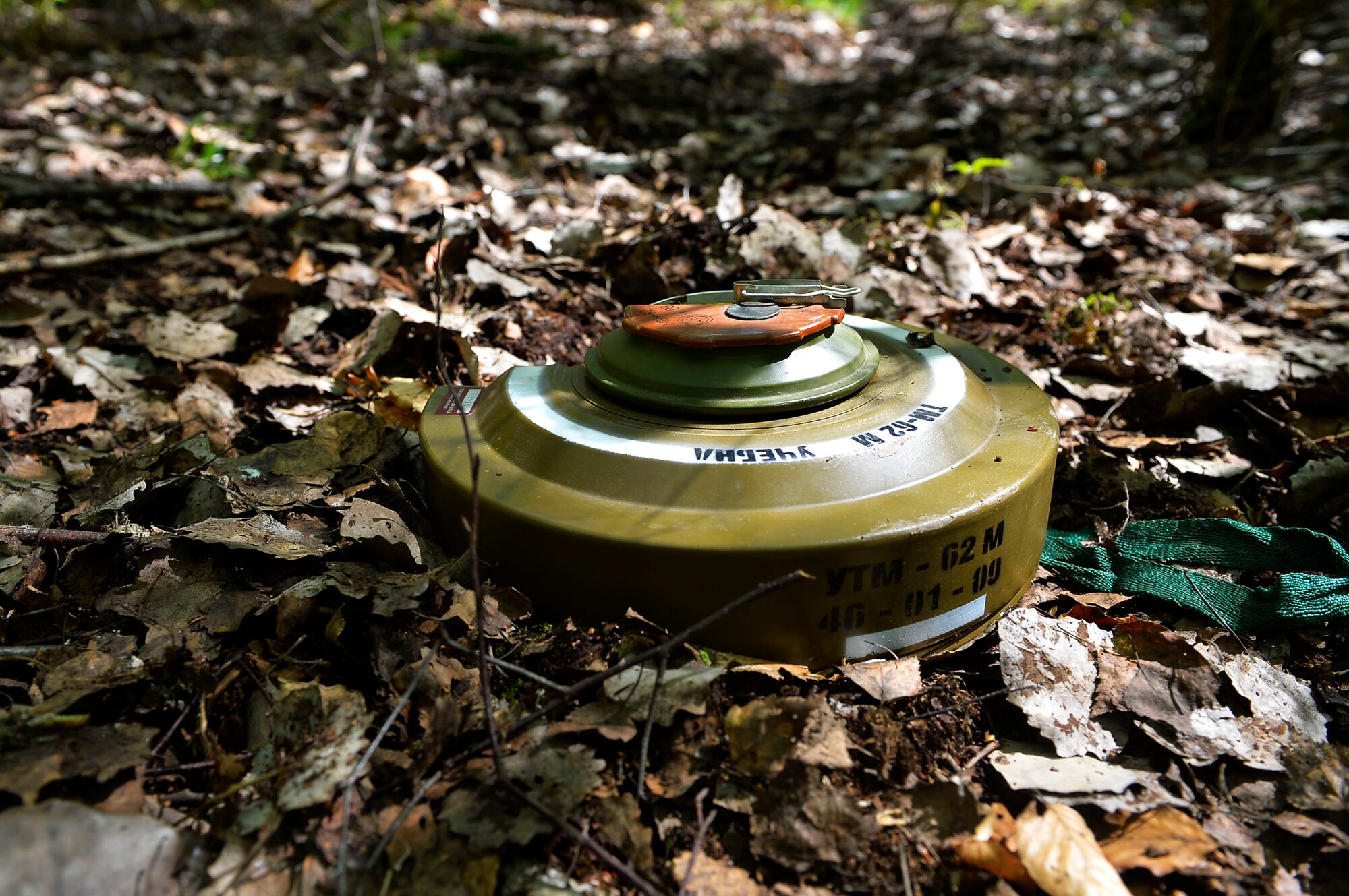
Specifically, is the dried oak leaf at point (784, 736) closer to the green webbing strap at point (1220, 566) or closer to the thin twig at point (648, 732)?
the thin twig at point (648, 732)

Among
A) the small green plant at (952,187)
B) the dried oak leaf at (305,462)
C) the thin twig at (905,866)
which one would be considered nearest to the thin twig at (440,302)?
the dried oak leaf at (305,462)

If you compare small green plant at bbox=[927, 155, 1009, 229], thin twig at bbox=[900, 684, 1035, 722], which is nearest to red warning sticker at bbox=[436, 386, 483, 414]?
thin twig at bbox=[900, 684, 1035, 722]

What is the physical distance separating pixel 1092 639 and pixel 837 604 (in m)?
0.60

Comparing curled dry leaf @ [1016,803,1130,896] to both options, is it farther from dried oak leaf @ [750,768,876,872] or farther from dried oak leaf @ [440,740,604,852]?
dried oak leaf @ [440,740,604,852]

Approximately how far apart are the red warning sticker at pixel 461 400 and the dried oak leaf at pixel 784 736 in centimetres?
94

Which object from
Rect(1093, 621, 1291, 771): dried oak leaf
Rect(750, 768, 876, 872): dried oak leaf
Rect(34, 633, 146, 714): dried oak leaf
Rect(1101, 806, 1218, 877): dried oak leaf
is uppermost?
Rect(34, 633, 146, 714): dried oak leaf

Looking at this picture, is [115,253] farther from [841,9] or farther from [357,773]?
[841,9]

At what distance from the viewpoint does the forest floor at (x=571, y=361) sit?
1.45 metres

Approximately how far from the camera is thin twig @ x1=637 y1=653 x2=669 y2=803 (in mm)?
1487

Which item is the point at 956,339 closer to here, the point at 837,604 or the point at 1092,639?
the point at 1092,639

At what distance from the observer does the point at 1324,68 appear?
610 centimetres

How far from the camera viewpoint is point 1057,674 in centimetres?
181

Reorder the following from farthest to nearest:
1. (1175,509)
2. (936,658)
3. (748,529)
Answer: (1175,509)
(936,658)
(748,529)

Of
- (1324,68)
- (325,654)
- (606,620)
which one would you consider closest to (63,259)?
(325,654)
